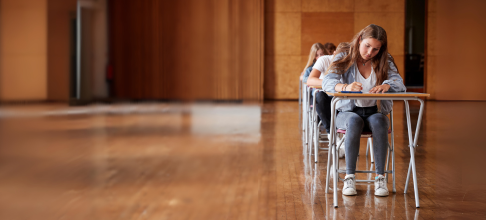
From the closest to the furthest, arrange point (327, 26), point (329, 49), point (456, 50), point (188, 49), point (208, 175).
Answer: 1. point (208, 175)
2. point (329, 49)
3. point (456, 50)
4. point (327, 26)
5. point (188, 49)

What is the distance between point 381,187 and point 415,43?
9.68 m

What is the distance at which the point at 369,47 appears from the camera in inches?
106

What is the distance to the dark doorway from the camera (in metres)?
11.4

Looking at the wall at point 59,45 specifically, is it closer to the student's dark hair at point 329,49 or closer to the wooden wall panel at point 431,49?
the student's dark hair at point 329,49

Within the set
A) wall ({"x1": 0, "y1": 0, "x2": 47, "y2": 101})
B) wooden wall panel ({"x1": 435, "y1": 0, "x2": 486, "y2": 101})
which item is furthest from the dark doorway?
wall ({"x1": 0, "y1": 0, "x2": 47, "y2": 101})

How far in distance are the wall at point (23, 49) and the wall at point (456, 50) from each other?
939 cm

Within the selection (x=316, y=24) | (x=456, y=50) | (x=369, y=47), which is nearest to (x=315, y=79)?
(x=369, y=47)

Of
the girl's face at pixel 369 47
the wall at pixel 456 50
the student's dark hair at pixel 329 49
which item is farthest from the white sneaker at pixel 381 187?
the wall at pixel 456 50

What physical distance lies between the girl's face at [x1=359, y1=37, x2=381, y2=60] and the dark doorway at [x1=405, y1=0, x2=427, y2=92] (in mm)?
9453

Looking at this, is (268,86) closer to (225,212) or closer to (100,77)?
(100,77)

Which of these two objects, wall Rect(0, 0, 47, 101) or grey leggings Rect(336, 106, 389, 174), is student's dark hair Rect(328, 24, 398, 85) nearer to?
grey leggings Rect(336, 106, 389, 174)

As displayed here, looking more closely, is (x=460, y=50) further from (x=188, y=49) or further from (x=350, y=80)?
(x=350, y=80)

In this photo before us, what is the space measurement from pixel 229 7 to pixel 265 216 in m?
9.83

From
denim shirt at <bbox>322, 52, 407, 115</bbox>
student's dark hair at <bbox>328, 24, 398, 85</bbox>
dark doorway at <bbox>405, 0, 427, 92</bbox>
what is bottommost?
denim shirt at <bbox>322, 52, 407, 115</bbox>
